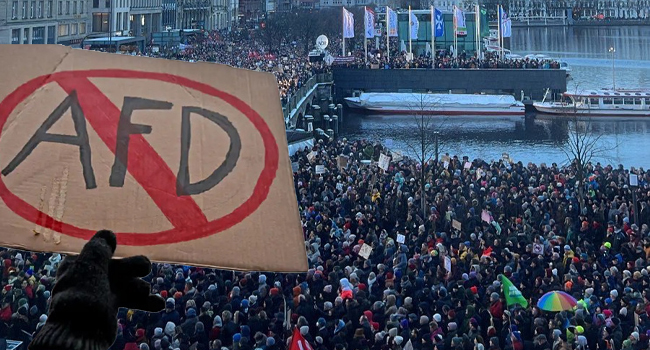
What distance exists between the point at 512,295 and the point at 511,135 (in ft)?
107

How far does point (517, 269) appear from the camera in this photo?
489 inches

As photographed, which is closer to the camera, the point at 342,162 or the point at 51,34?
the point at 342,162

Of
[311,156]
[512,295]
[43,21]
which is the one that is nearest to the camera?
[512,295]

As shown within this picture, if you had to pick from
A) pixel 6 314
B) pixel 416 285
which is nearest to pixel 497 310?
pixel 416 285

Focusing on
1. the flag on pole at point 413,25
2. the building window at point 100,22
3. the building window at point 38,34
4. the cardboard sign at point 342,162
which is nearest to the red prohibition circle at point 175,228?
the cardboard sign at point 342,162

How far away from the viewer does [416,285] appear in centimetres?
1124

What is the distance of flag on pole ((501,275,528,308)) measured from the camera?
1060 cm

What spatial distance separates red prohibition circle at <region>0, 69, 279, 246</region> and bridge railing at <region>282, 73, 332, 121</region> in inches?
887

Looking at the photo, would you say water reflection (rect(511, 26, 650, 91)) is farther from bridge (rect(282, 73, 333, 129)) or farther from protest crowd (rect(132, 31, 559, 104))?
bridge (rect(282, 73, 333, 129))

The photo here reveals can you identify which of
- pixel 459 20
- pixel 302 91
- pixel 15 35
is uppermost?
pixel 459 20

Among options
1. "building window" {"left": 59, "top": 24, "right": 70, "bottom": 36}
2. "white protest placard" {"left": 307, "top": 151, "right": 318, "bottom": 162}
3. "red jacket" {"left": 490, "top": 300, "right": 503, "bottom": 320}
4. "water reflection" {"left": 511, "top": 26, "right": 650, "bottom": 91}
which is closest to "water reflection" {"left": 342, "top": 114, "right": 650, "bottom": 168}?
"water reflection" {"left": 511, "top": 26, "right": 650, "bottom": 91}

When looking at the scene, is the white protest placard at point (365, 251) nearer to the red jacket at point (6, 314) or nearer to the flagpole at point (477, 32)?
the red jacket at point (6, 314)

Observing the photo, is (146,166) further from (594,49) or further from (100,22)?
(594,49)

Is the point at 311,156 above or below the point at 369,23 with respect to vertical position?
below
